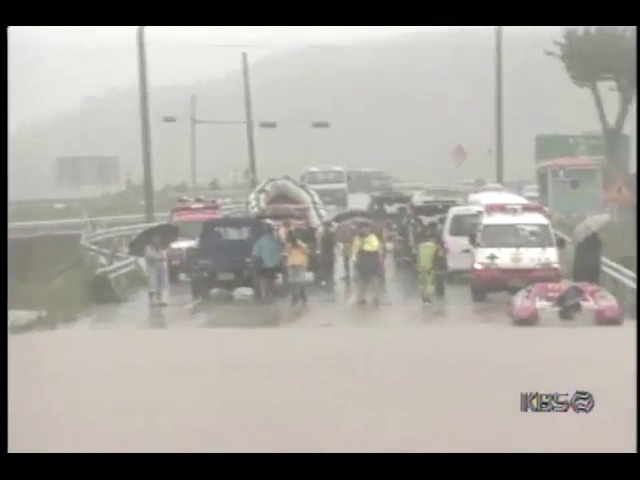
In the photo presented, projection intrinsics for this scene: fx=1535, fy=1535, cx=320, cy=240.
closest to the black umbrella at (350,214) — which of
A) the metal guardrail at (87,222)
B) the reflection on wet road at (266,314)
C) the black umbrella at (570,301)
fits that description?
the reflection on wet road at (266,314)

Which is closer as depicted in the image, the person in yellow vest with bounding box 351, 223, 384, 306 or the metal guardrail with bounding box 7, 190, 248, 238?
the metal guardrail with bounding box 7, 190, 248, 238

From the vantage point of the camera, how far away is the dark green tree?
6.52 meters

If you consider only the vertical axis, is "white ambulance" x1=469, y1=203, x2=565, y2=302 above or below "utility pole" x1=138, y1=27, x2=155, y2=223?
below

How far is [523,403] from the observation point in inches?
257

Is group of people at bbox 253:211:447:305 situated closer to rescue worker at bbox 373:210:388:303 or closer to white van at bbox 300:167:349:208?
rescue worker at bbox 373:210:388:303

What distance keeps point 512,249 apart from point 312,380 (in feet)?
3.38

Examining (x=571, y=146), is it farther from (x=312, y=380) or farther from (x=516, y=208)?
(x=312, y=380)

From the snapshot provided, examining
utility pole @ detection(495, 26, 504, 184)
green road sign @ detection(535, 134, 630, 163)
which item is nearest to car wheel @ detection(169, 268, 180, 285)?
utility pole @ detection(495, 26, 504, 184)

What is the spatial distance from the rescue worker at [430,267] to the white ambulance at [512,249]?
0.14 metres

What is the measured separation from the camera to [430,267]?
260 inches

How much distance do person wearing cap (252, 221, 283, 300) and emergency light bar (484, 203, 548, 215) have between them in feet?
3.01

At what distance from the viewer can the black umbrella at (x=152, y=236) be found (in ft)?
21.6

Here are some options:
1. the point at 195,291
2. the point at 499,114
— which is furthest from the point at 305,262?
the point at 499,114
